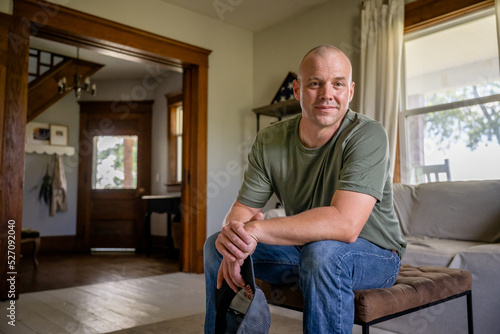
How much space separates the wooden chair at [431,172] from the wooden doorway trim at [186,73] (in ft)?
6.81

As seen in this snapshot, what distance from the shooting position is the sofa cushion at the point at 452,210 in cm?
239

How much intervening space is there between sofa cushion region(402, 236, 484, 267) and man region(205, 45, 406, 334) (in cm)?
81

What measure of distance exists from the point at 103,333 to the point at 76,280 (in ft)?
6.07

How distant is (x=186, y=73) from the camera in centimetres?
427

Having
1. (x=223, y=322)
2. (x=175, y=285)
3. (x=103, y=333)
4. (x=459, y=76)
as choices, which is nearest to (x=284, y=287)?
(x=223, y=322)

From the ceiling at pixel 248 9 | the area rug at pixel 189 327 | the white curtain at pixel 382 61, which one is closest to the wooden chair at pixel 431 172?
the white curtain at pixel 382 61

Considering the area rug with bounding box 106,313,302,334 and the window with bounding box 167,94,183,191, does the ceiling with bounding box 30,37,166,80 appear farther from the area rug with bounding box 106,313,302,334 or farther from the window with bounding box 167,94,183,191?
the area rug with bounding box 106,313,302,334

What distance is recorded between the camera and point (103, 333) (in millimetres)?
2123

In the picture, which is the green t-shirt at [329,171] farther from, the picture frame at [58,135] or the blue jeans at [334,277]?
the picture frame at [58,135]

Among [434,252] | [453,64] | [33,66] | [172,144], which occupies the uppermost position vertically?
[33,66]

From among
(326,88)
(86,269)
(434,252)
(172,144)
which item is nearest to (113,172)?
(172,144)

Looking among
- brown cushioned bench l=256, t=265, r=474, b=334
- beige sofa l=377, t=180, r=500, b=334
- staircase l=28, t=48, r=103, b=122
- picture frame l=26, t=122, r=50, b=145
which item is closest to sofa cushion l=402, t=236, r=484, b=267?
beige sofa l=377, t=180, r=500, b=334

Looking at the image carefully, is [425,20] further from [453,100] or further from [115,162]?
[115,162]

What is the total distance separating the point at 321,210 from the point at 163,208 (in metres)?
4.28
